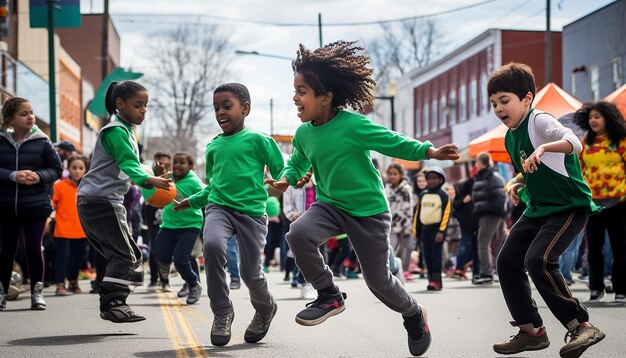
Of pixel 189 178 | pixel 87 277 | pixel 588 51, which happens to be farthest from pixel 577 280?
pixel 588 51

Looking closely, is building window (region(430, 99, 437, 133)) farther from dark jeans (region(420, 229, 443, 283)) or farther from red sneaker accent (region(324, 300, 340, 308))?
red sneaker accent (region(324, 300, 340, 308))

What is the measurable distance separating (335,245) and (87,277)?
4068 millimetres

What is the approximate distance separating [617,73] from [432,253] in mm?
20935

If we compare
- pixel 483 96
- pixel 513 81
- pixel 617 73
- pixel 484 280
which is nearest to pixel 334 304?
pixel 513 81

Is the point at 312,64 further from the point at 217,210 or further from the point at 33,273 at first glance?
the point at 33,273

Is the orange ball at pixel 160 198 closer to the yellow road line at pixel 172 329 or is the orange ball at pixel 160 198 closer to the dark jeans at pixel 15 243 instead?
the yellow road line at pixel 172 329

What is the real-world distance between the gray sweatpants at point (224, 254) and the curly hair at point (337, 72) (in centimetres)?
126

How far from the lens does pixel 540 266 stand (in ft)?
21.7

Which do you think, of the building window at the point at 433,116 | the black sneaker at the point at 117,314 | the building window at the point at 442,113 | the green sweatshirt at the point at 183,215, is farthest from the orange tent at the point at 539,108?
the building window at the point at 433,116

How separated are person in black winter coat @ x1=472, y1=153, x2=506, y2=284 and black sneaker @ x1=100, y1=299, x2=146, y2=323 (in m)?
7.96

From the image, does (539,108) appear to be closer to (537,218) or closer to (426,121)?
(537,218)

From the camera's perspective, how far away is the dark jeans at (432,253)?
1417 cm

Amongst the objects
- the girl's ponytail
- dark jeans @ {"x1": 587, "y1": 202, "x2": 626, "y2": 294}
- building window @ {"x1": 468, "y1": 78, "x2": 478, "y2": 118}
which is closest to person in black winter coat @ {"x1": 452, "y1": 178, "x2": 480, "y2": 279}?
dark jeans @ {"x1": 587, "y1": 202, "x2": 626, "y2": 294}

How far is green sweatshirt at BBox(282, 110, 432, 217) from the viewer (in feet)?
22.1
